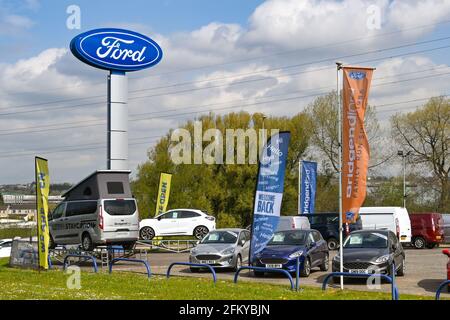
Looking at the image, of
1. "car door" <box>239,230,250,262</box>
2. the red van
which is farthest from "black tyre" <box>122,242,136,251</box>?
the red van

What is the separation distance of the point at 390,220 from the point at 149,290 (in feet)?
69.3

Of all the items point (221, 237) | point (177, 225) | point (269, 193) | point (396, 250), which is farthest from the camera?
point (177, 225)

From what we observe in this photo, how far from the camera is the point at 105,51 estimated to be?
3231cm

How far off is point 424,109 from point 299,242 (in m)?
42.4

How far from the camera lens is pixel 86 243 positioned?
25875 mm

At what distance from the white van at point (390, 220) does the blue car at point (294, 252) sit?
39.7ft

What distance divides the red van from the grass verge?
20389 millimetres

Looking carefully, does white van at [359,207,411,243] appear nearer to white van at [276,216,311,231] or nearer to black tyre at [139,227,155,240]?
white van at [276,216,311,231]

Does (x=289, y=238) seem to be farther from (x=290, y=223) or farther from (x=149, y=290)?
(x=290, y=223)

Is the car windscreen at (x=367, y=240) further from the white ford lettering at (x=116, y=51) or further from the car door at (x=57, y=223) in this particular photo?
the white ford lettering at (x=116, y=51)

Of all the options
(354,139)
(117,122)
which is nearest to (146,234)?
(117,122)

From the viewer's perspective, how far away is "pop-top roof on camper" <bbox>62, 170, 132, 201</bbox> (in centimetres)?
2569
